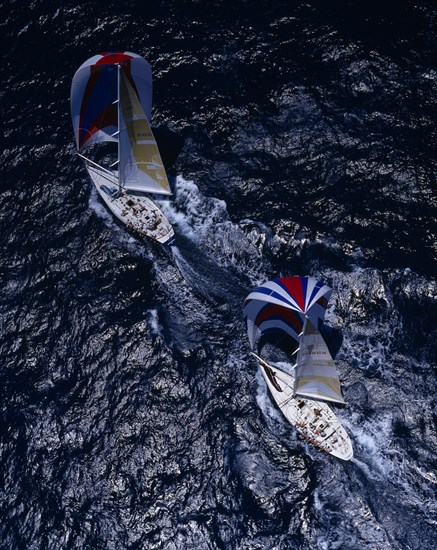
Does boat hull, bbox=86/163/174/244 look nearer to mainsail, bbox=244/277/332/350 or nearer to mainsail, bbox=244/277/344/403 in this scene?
mainsail, bbox=244/277/332/350

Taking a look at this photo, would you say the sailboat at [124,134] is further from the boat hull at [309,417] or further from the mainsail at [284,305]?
the boat hull at [309,417]

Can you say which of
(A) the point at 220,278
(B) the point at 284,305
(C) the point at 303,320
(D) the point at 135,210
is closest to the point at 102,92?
(D) the point at 135,210

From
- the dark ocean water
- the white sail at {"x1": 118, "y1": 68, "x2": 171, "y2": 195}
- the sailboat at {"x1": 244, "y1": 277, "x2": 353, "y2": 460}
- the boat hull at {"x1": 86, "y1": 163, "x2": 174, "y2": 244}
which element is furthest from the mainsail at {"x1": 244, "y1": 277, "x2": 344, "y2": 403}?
the white sail at {"x1": 118, "y1": 68, "x2": 171, "y2": 195}

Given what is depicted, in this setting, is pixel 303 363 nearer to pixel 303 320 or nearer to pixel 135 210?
pixel 303 320

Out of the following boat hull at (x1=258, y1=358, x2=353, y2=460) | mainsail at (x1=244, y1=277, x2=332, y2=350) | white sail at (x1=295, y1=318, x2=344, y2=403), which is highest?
mainsail at (x1=244, y1=277, x2=332, y2=350)

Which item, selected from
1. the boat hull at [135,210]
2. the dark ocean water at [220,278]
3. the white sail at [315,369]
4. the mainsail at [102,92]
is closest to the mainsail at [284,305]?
the white sail at [315,369]

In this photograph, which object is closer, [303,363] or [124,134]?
[303,363]

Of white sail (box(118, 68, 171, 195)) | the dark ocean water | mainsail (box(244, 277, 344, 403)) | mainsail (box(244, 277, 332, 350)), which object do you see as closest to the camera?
the dark ocean water
